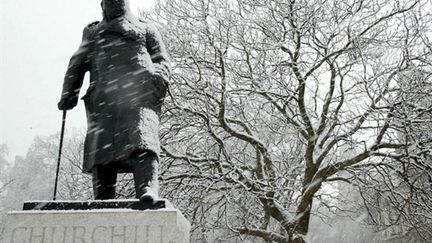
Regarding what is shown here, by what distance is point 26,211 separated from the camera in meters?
3.54

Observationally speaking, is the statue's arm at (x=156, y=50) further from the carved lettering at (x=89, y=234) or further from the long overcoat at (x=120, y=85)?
the carved lettering at (x=89, y=234)

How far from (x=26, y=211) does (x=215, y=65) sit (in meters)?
8.77

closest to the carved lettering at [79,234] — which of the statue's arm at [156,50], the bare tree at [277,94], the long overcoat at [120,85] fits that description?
the long overcoat at [120,85]

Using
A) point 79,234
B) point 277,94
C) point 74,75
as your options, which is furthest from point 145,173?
point 277,94

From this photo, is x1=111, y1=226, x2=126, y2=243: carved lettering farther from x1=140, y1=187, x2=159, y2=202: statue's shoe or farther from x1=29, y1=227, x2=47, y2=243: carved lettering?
x1=29, y1=227, x2=47, y2=243: carved lettering

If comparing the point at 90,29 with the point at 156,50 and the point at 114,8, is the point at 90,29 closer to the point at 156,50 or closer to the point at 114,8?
the point at 114,8

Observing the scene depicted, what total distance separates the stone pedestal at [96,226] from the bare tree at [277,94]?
6918 mm

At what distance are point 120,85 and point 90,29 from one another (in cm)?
83

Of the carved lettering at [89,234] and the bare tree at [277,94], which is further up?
the bare tree at [277,94]

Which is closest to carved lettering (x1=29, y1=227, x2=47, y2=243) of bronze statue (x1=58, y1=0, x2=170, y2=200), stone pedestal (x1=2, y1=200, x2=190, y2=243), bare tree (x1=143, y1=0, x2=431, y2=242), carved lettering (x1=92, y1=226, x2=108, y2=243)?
stone pedestal (x1=2, y1=200, x2=190, y2=243)

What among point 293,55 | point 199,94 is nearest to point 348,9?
point 293,55

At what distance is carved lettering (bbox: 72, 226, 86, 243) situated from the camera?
342 cm

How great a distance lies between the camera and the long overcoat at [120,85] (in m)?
3.97

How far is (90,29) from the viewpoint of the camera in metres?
4.55
